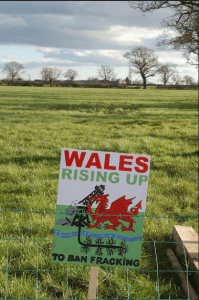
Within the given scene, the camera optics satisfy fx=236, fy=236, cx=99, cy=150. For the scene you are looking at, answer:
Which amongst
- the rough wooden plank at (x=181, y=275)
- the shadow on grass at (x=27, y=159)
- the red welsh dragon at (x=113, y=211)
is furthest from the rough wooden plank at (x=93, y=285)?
the shadow on grass at (x=27, y=159)

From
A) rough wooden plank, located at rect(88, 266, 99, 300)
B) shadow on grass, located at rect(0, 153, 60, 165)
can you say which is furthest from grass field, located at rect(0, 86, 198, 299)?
rough wooden plank, located at rect(88, 266, 99, 300)

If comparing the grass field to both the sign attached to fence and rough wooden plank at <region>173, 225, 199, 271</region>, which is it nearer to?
rough wooden plank at <region>173, 225, 199, 271</region>

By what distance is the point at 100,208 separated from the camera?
73.1 inches

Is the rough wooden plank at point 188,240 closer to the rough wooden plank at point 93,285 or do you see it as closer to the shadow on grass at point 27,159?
the rough wooden plank at point 93,285

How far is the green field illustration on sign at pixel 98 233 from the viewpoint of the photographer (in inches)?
72.3

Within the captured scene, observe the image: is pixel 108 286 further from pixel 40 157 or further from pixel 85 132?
pixel 85 132

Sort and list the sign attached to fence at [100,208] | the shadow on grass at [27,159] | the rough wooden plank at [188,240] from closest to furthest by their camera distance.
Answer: the sign attached to fence at [100,208] → the rough wooden plank at [188,240] → the shadow on grass at [27,159]

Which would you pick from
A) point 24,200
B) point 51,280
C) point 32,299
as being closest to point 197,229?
point 51,280

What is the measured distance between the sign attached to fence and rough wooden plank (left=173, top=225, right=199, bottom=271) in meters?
1.06

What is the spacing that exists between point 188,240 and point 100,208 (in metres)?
1.56

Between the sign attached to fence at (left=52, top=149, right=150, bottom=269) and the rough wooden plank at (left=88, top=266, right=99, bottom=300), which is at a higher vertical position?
the sign attached to fence at (left=52, top=149, right=150, bottom=269)

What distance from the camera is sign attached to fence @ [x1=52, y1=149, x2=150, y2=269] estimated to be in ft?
5.92

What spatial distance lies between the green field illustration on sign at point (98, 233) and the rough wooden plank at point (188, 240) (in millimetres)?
1075

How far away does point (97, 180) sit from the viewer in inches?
71.6
